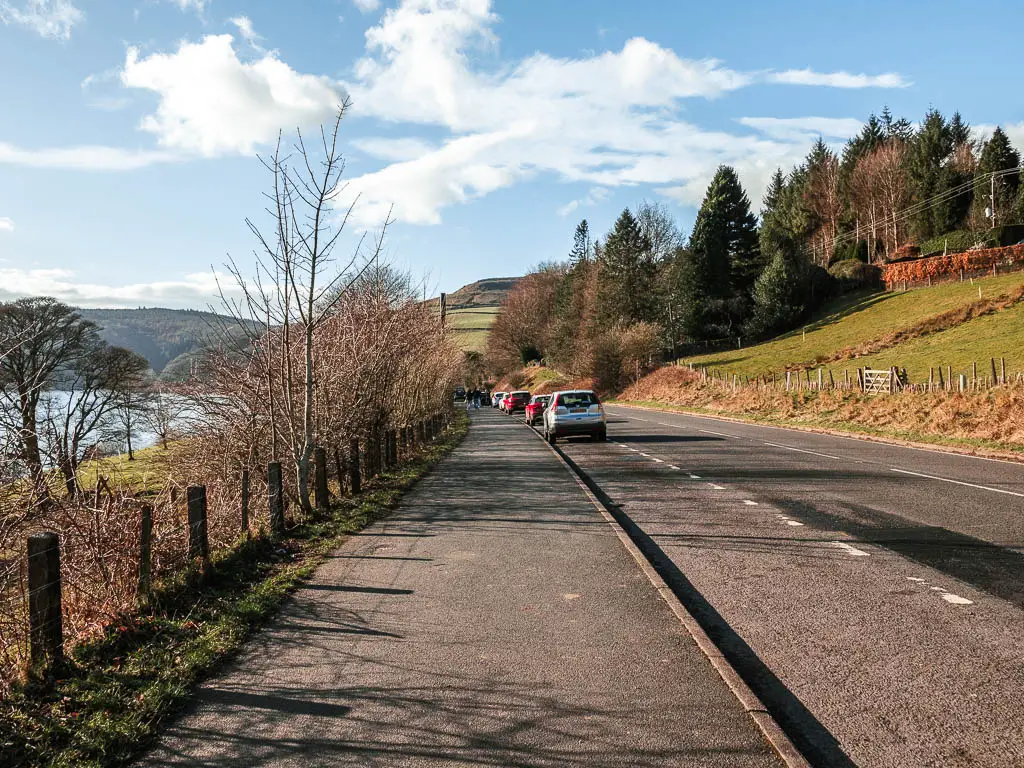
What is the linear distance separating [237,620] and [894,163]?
98.6 meters

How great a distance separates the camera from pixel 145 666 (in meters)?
5.21

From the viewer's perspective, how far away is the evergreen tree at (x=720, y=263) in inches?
3174

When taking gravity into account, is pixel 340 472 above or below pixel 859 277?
below

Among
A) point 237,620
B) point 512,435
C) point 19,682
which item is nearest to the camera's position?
point 19,682

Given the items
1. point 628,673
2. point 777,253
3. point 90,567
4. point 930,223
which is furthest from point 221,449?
point 930,223

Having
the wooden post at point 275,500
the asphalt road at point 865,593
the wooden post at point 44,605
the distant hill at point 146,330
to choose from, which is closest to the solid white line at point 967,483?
the asphalt road at point 865,593

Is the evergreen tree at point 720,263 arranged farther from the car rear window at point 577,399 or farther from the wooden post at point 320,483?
the wooden post at point 320,483

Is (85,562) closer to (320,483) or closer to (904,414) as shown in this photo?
(320,483)

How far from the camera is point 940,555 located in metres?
7.98

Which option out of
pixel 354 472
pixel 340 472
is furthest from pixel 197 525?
pixel 354 472

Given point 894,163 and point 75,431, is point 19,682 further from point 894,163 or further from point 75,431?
point 894,163

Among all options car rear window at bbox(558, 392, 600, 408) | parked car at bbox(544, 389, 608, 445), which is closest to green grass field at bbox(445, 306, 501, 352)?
car rear window at bbox(558, 392, 600, 408)

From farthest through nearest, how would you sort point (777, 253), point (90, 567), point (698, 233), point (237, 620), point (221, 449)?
1. point (698, 233)
2. point (777, 253)
3. point (221, 449)
4. point (90, 567)
5. point (237, 620)

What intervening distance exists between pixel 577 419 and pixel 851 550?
18272 millimetres
